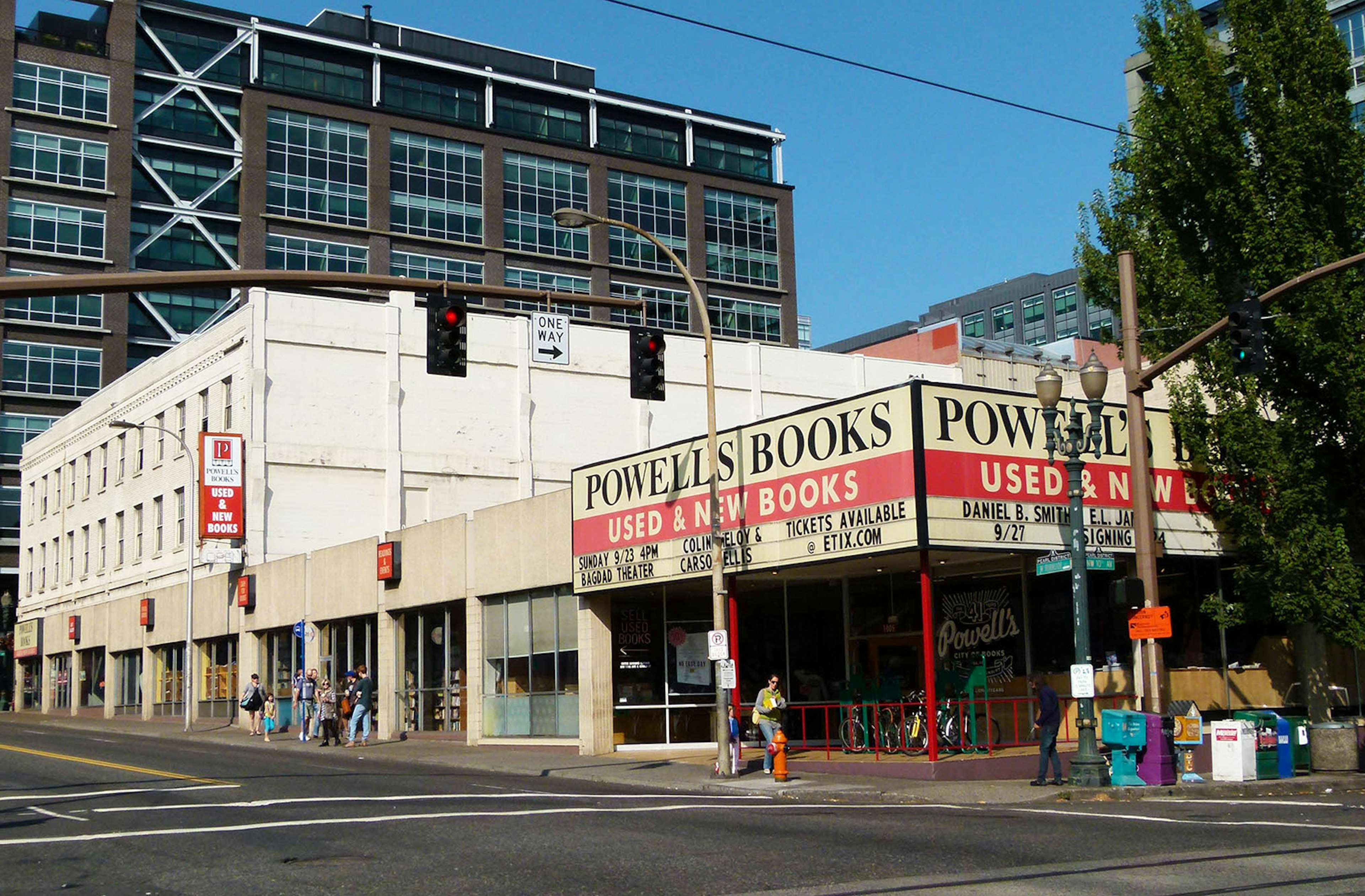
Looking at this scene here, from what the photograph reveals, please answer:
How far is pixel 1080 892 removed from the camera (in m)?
11.1

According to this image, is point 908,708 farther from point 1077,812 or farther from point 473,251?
point 473,251

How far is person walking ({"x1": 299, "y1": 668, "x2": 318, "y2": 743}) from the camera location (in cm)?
3778

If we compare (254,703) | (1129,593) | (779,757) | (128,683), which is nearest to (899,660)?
(779,757)

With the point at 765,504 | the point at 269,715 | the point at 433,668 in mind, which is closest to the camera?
the point at 765,504

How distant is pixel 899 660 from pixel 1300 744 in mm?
7904

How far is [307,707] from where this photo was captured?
38.1m

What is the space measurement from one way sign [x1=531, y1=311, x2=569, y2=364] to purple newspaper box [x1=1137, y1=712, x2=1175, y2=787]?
1030cm

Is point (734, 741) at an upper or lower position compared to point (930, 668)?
lower

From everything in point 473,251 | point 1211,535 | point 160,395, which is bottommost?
point 1211,535

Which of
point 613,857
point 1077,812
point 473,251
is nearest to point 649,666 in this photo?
point 1077,812

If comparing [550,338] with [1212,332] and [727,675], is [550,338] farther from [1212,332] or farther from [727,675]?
[1212,332]

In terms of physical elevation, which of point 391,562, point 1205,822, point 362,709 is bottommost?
point 1205,822

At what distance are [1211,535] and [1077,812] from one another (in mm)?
11321

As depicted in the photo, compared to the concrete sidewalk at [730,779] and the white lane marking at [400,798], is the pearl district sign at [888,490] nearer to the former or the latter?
the concrete sidewalk at [730,779]
